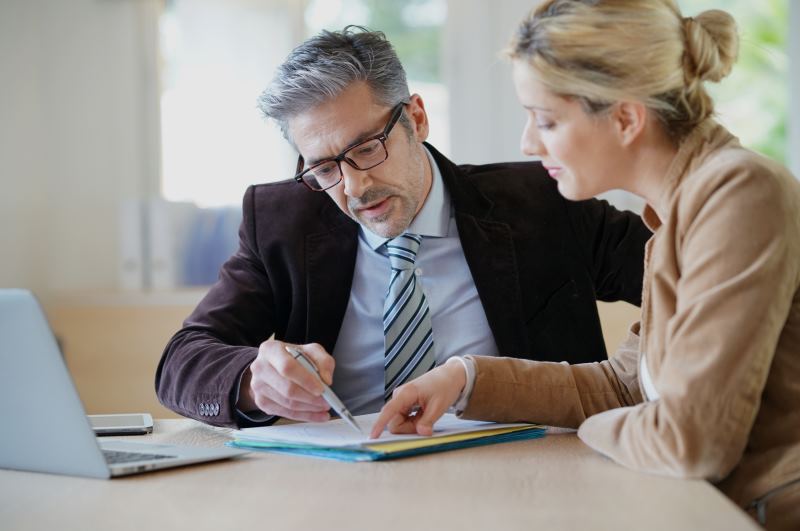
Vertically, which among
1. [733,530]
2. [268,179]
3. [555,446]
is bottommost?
[268,179]

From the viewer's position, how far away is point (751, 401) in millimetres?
1111

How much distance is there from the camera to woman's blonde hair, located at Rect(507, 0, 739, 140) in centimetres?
128

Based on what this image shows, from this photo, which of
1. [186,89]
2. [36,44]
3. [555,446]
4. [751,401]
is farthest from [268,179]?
[751,401]

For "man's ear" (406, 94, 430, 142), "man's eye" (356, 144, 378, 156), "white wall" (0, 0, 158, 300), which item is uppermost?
"man's ear" (406, 94, 430, 142)

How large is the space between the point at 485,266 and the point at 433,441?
713 mm

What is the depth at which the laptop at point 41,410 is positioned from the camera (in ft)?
3.93

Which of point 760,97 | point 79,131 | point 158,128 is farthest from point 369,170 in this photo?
point 760,97

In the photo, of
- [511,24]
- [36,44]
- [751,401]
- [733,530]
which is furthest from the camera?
[36,44]

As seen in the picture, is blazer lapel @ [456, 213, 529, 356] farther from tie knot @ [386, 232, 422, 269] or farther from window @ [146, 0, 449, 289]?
window @ [146, 0, 449, 289]

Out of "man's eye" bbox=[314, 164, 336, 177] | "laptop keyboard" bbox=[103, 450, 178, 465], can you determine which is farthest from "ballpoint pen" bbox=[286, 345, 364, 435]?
"man's eye" bbox=[314, 164, 336, 177]

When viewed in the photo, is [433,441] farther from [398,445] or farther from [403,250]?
[403,250]

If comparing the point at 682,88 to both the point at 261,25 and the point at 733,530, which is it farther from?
the point at 261,25

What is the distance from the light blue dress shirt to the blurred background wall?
6.33 ft

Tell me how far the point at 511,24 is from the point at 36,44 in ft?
6.77
